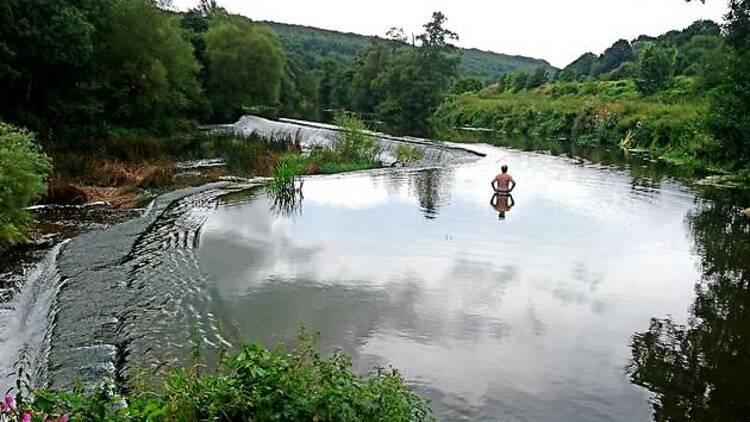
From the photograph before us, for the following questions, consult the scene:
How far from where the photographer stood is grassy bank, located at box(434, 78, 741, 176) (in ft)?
93.1

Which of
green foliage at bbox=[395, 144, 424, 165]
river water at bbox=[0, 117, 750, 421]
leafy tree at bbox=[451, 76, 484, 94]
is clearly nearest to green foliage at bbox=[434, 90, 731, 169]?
green foliage at bbox=[395, 144, 424, 165]

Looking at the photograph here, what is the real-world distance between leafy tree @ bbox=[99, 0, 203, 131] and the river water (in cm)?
1739

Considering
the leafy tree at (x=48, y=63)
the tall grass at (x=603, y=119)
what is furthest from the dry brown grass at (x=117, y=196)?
the tall grass at (x=603, y=119)

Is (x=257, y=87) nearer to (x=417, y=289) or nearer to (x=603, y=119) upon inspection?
(x=603, y=119)

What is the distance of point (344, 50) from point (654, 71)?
108 meters

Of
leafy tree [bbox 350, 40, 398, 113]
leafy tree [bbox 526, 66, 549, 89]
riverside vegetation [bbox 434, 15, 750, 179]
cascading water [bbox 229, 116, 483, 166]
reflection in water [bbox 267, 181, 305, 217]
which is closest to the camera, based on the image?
reflection in water [bbox 267, 181, 305, 217]

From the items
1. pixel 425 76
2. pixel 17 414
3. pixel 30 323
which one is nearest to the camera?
pixel 17 414

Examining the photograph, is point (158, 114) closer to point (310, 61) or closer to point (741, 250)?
point (741, 250)

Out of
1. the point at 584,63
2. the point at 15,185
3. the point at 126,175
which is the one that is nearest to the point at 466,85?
the point at 584,63

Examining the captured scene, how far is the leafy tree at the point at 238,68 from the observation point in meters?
47.0

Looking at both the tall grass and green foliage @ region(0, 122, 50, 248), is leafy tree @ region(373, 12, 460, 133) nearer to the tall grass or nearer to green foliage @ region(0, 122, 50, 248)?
the tall grass

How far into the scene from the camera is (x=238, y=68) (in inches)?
1857

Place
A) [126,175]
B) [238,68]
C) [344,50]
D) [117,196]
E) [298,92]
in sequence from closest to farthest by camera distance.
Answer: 1. [117,196]
2. [126,175]
3. [238,68]
4. [298,92]
5. [344,50]

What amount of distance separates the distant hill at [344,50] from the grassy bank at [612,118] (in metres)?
69.5
